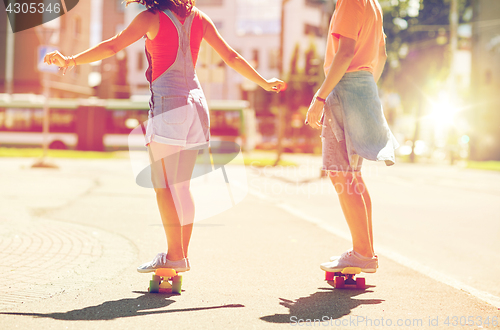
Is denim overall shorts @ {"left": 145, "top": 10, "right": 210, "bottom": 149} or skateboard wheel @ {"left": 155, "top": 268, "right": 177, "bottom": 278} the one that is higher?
denim overall shorts @ {"left": 145, "top": 10, "right": 210, "bottom": 149}

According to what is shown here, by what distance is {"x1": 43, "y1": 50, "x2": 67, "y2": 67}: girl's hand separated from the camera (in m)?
3.20

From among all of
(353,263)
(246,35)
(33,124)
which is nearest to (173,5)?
(353,263)

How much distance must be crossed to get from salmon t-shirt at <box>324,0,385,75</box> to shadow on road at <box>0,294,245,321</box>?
64.5 inches

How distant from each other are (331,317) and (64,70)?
197cm

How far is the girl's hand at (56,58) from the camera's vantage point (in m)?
3.20

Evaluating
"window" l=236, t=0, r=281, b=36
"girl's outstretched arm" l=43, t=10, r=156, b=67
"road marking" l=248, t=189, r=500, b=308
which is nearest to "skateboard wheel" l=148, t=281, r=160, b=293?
"girl's outstretched arm" l=43, t=10, r=156, b=67

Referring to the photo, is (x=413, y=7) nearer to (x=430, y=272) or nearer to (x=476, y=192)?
(x=476, y=192)

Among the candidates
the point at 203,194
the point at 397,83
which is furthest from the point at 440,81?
the point at 203,194

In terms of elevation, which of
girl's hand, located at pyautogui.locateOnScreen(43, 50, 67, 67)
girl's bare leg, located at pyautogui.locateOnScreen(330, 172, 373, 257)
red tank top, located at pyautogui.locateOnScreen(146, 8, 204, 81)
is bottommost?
girl's bare leg, located at pyautogui.locateOnScreen(330, 172, 373, 257)

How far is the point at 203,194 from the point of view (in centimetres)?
972

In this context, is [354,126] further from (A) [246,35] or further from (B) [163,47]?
(A) [246,35]

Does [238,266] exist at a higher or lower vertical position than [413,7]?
lower

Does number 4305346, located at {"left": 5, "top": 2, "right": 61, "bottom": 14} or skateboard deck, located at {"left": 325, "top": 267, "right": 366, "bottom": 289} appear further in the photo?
number 4305346, located at {"left": 5, "top": 2, "right": 61, "bottom": 14}

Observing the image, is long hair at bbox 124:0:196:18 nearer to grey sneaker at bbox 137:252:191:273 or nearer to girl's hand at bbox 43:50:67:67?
girl's hand at bbox 43:50:67:67
